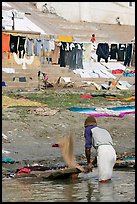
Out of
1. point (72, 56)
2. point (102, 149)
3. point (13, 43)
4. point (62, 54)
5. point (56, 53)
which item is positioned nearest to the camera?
point (102, 149)

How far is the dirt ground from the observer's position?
12.1 m

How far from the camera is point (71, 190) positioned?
9.04m

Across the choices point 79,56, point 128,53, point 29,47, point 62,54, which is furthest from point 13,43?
point 128,53

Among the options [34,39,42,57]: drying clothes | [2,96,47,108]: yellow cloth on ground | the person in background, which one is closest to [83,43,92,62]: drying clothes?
[34,39,42,57]: drying clothes

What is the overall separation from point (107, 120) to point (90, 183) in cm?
653

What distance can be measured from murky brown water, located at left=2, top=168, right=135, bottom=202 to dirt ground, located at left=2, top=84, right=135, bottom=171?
1.64 metres

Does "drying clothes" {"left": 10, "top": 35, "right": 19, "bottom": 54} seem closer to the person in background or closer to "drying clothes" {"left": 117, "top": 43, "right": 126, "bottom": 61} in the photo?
"drying clothes" {"left": 117, "top": 43, "right": 126, "bottom": 61}

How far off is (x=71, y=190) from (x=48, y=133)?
16.5 feet

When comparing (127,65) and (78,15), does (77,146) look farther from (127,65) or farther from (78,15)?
(78,15)

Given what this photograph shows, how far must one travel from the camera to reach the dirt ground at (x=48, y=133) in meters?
12.1

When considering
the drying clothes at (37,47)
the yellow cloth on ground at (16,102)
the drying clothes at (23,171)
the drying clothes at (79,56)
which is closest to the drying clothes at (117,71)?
the drying clothes at (79,56)

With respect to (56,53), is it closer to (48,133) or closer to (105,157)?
(48,133)

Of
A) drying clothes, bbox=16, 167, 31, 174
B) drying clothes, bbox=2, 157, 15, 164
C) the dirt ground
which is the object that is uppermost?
the dirt ground

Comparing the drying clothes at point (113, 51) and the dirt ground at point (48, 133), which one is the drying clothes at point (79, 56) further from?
the dirt ground at point (48, 133)
